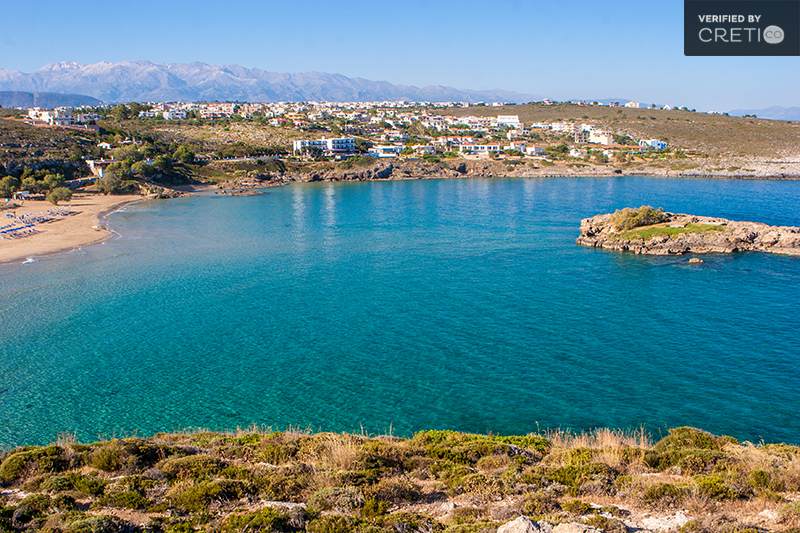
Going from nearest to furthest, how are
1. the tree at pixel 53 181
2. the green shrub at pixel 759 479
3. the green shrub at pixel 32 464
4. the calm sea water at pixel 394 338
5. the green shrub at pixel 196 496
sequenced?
the green shrub at pixel 196 496 < the green shrub at pixel 759 479 < the green shrub at pixel 32 464 < the calm sea water at pixel 394 338 < the tree at pixel 53 181

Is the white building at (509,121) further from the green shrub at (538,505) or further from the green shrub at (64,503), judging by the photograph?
the green shrub at (64,503)

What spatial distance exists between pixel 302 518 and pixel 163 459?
469 centimetres

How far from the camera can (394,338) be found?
25.2m

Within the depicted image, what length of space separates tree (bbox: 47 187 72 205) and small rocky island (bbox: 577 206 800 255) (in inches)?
2490

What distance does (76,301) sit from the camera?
100 feet

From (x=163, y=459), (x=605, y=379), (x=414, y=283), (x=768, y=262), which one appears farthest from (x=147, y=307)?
(x=768, y=262)

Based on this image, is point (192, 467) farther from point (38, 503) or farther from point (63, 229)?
point (63, 229)

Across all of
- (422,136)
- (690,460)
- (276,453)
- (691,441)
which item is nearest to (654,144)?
(422,136)

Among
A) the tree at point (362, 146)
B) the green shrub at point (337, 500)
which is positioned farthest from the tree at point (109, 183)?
the green shrub at point (337, 500)

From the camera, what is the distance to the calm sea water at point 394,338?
60.8 ft

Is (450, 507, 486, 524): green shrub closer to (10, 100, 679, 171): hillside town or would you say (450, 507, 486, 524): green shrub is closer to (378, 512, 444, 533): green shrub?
(378, 512, 444, 533): green shrub

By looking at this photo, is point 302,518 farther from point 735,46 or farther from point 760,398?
point 735,46

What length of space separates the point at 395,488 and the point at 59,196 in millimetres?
72226

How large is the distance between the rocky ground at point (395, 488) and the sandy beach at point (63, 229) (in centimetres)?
3902
